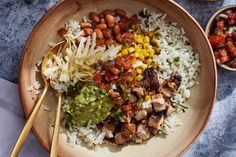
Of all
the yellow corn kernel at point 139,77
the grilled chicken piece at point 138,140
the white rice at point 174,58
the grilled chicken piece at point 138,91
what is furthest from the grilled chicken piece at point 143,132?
the yellow corn kernel at point 139,77

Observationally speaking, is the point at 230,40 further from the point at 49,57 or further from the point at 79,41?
the point at 49,57

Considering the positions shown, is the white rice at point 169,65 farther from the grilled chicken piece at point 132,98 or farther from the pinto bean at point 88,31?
the grilled chicken piece at point 132,98

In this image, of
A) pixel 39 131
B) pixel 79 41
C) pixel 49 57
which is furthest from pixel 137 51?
pixel 39 131

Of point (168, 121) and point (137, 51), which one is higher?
point (137, 51)

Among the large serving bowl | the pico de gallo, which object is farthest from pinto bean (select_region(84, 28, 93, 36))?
the pico de gallo

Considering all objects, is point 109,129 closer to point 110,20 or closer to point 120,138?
point 120,138

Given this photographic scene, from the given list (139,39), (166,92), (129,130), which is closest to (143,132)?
(129,130)
